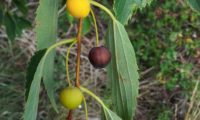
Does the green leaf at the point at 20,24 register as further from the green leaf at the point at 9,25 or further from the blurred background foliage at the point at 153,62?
the blurred background foliage at the point at 153,62

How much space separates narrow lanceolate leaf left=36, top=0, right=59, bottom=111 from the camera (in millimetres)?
912

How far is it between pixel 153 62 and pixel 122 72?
2655mm

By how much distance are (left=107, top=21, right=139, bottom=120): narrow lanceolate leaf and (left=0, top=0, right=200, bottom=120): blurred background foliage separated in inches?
76.5

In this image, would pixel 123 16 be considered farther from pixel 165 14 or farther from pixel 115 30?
pixel 165 14

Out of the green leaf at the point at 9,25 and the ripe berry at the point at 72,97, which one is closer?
the ripe berry at the point at 72,97

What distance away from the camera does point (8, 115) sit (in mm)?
3000

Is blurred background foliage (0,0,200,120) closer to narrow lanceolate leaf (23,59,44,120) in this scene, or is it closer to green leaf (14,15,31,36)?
green leaf (14,15,31,36)

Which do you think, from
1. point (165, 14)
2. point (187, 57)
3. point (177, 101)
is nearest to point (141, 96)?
point (177, 101)

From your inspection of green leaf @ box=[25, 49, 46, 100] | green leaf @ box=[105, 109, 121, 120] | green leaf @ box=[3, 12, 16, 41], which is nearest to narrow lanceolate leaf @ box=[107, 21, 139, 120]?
green leaf @ box=[105, 109, 121, 120]

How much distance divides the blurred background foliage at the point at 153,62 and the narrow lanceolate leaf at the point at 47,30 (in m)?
1.91

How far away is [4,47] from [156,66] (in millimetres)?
1111

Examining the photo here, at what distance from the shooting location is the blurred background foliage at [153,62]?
10.3 ft

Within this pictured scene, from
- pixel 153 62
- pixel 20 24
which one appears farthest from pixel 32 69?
pixel 153 62

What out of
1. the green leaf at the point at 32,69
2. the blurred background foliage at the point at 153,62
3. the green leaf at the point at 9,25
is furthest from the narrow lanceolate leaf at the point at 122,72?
the blurred background foliage at the point at 153,62
